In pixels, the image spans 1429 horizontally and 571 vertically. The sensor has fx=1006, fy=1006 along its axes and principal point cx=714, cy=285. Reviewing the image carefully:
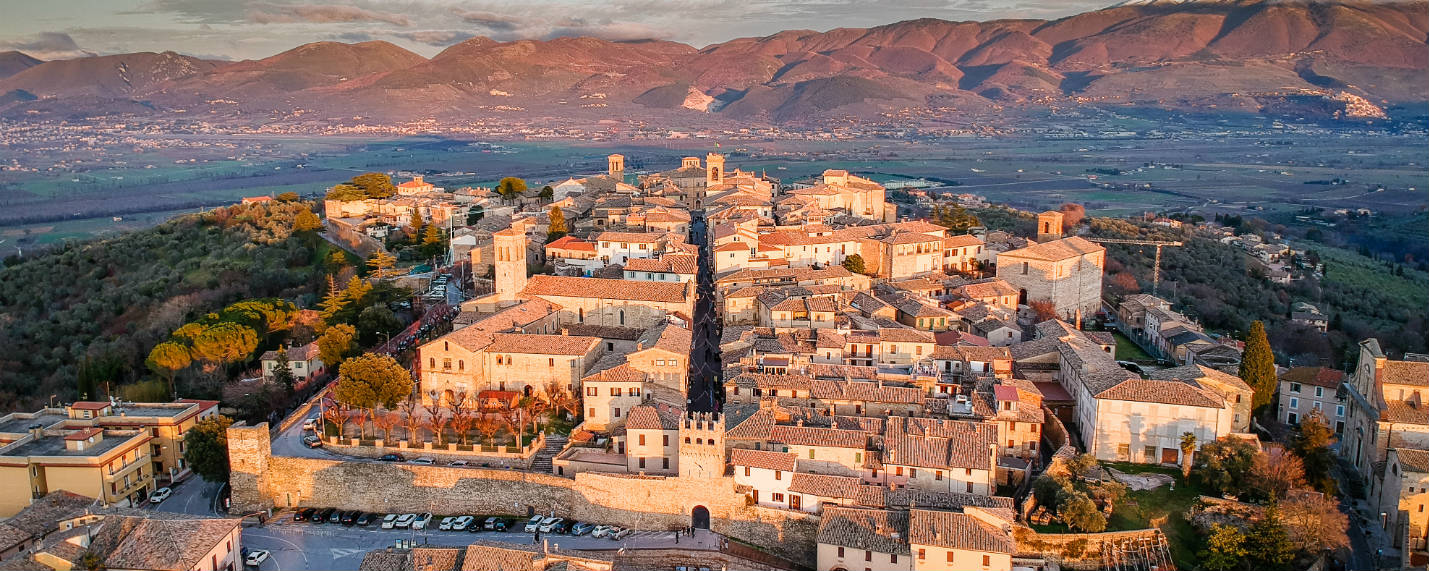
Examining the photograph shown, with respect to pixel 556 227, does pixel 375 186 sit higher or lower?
higher

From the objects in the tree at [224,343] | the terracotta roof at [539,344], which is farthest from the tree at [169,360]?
the terracotta roof at [539,344]

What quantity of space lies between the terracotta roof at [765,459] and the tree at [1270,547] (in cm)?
1069

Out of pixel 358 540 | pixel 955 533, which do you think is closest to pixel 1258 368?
pixel 955 533

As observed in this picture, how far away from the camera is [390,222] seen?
5994cm

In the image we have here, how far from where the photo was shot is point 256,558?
78.8 ft

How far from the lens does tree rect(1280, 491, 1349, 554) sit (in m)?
23.5

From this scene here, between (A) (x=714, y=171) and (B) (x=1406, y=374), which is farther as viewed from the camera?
(A) (x=714, y=171)

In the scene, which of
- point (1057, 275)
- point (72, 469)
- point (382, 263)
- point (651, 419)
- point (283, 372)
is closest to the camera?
point (651, 419)

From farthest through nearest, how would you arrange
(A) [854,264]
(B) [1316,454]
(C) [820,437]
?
(A) [854,264] → (B) [1316,454] → (C) [820,437]

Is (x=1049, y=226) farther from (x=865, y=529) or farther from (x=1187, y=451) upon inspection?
(x=865, y=529)

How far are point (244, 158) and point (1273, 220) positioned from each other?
512ft

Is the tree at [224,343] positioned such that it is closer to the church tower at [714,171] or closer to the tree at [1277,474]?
the church tower at [714,171]

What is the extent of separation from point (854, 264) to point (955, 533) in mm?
22136

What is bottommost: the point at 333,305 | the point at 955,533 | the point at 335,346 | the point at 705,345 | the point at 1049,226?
the point at 955,533
